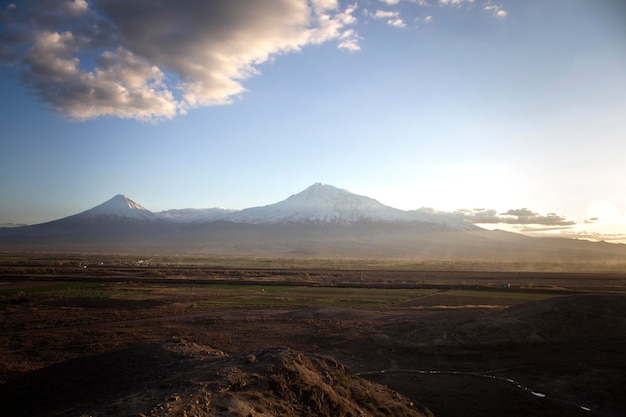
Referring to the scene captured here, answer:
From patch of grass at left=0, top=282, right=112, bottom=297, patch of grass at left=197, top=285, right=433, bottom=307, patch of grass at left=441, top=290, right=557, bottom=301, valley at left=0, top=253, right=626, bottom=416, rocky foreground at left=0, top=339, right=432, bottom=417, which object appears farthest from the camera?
patch of grass at left=441, top=290, right=557, bottom=301

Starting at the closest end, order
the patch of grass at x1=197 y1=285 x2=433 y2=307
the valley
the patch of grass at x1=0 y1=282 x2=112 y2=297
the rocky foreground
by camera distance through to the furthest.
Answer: the rocky foreground, the valley, the patch of grass at x1=197 y1=285 x2=433 y2=307, the patch of grass at x1=0 y1=282 x2=112 y2=297

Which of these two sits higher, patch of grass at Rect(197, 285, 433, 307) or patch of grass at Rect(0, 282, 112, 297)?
patch of grass at Rect(197, 285, 433, 307)

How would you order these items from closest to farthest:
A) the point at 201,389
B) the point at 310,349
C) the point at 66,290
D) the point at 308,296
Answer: the point at 201,389 → the point at 310,349 → the point at 308,296 → the point at 66,290

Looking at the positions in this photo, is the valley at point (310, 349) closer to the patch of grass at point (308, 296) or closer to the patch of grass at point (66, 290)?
the patch of grass at point (308, 296)

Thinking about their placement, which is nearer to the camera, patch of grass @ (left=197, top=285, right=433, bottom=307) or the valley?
the valley

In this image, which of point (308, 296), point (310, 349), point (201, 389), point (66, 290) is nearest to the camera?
point (201, 389)

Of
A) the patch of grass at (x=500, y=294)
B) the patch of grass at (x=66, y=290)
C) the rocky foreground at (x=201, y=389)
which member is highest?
the rocky foreground at (x=201, y=389)

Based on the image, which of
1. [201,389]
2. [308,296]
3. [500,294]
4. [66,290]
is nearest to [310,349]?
[201,389]

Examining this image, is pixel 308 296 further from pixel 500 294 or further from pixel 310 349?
pixel 310 349


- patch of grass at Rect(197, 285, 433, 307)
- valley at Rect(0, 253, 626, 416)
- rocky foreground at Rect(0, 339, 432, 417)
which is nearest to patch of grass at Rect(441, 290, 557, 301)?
valley at Rect(0, 253, 626, 416)

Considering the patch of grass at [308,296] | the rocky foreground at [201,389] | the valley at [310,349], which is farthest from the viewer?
the patch of grass at [308,296]

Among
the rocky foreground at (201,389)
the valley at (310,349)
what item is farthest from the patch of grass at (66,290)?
the rocky foreground at (201,389)

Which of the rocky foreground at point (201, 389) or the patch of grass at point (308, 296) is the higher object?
the rocky foreground at point (201, 389)

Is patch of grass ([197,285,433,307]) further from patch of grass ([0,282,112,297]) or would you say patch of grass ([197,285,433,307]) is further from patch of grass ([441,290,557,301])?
patch of grass ([0,282,112,297])
